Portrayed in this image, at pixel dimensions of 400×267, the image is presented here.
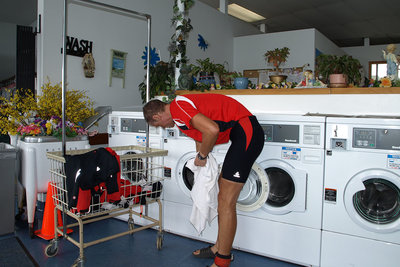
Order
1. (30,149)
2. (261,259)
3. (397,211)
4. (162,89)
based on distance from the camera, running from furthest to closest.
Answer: (162,89), (30,149), (261,259), (397,211)

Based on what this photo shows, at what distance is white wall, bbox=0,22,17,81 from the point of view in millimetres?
7273

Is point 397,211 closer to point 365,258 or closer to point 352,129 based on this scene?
point 365,258

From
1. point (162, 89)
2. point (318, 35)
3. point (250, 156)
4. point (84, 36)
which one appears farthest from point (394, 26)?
point (250, 156)

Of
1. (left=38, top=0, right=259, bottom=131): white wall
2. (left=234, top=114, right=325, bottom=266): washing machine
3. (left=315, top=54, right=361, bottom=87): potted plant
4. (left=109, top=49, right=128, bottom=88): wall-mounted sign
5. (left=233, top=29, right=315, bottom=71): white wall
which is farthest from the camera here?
(left=233, top=29, right=315, bottom=71): white wall

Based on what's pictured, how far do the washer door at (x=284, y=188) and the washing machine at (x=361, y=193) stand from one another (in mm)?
165

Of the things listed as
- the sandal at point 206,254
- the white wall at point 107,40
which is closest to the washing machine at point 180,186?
the sandal at point 206,254

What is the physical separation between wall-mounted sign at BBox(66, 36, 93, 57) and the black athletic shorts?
9.21ft

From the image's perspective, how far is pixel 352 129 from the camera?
221cm

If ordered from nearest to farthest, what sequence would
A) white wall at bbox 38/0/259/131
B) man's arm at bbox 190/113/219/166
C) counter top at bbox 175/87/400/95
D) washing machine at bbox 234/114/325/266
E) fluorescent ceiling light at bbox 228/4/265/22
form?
man's arm at bbox 190/113/219/166 → washing machine at bbox 234/114/325/266 → counter top at bbox 175/87/400/95 → white wall at bbox 38/0/259/131 → fluorescent ceiling light at bbox 228/4/265/22

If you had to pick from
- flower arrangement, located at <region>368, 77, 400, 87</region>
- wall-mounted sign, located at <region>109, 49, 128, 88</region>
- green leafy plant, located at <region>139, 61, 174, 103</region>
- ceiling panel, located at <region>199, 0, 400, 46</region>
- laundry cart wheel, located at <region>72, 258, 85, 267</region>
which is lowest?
laundry cart wheel, located at <region>72, 258, 85, 267</region>

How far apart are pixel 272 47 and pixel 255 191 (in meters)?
5.32

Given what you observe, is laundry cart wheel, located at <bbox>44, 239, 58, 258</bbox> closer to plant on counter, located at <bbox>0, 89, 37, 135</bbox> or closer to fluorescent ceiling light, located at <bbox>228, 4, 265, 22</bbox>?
plant on counter, located at <bbox>0, 89, 37, 135</bbox>

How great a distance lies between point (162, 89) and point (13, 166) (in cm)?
196

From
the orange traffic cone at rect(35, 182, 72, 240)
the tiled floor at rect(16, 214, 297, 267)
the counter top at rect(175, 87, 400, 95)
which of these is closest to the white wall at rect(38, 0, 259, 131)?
the orange traffic cone at rect(35, 182, 72, 240)
